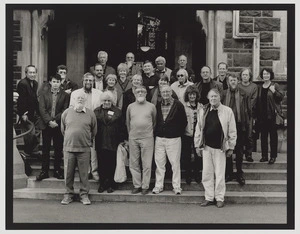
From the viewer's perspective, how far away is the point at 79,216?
7930 mm

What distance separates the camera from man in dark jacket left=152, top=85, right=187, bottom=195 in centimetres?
866

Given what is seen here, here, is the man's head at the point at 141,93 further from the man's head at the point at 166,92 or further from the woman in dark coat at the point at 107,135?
the woman in dark coat at the point at 107,135

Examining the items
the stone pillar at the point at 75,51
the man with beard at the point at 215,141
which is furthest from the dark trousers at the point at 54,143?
the stone pillar at the point at 75,51

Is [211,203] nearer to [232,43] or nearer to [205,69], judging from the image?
[205,69]

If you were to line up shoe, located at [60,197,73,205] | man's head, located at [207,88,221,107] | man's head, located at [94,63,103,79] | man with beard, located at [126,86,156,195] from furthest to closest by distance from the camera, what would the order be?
1. man's head, located at [94,63,103,79]
2. man with beard, located at [126,86,156,195]
3. shoe, located at [60,197,73,205]
4. man's head, located at [207,88,221,107]

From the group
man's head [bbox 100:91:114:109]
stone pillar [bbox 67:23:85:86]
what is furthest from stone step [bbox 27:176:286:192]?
stone pillar [bbox 67:23:85:86]

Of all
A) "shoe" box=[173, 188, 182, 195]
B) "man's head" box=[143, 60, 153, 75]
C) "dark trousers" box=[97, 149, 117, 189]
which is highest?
"man's head" box=[143, 60, 153, 75]

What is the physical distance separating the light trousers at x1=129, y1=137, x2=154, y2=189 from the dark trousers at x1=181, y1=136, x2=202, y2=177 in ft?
1.73

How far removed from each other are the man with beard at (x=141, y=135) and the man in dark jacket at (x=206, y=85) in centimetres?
87

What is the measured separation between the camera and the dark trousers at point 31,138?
9.49m

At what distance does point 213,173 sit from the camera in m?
8.54

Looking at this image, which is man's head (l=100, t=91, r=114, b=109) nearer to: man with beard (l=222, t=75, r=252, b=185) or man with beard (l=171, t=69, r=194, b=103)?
man with beard (l=171, t=69, r=194, b=103)

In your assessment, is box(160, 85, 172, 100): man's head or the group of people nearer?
the group of people

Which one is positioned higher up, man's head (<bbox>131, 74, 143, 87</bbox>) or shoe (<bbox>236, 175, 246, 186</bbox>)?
man's head (<bbox>131, 74, 143, 87</bbox>)
